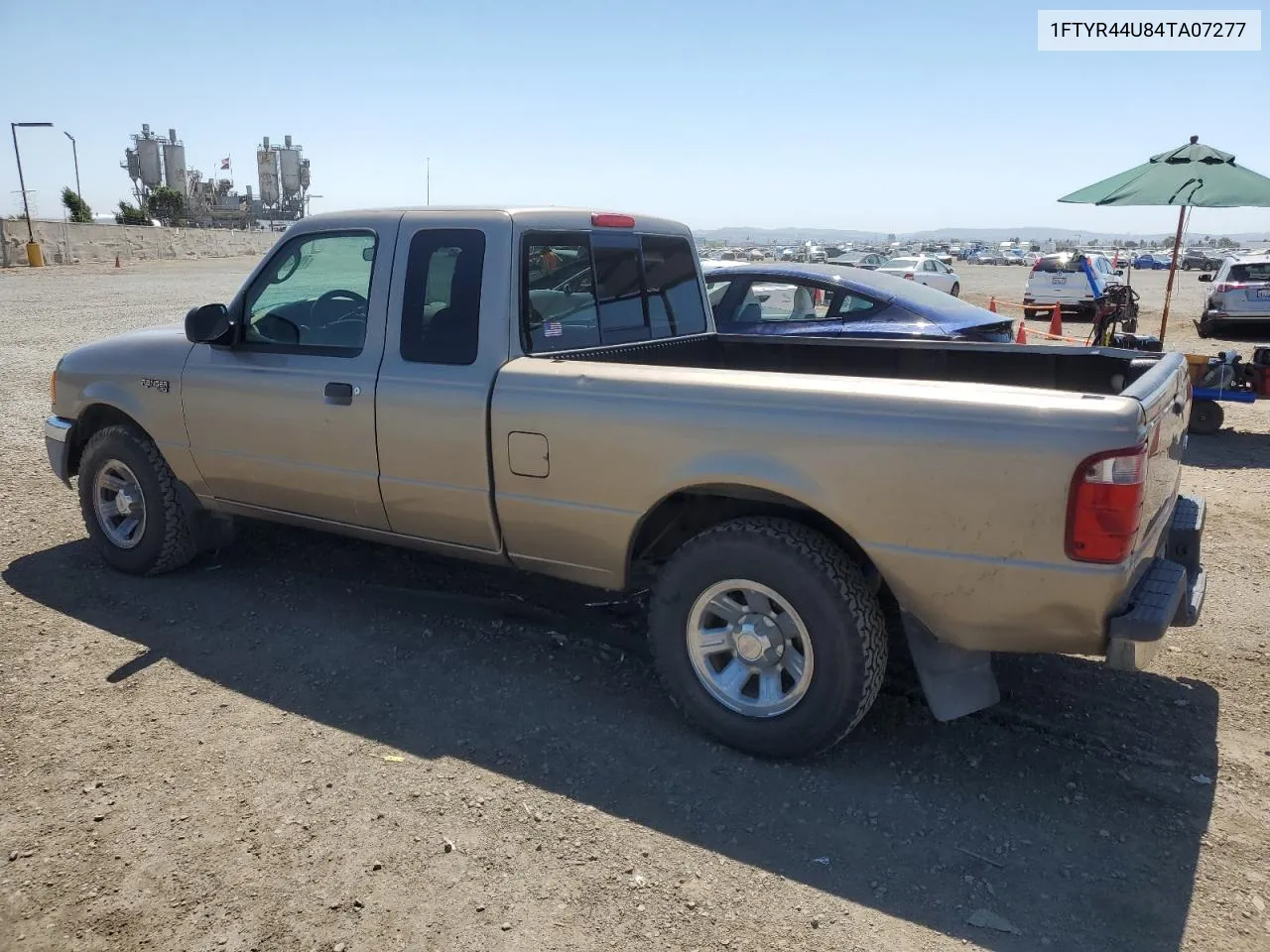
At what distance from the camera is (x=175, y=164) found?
11244 cm

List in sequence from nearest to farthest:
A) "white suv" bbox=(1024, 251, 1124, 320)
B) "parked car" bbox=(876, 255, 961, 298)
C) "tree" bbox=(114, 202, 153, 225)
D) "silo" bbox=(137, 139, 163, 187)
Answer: "white suv" bbox=(1024, 251, 1124, 320) < "parked car" bbox=(876, 255, 961, 298) < "tree" bbox=(114, 202, 153, 225) < "silo" bbox=(137, 139, 163, 187)

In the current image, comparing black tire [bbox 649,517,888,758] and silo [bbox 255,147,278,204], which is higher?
silo [bbox 255,147,278,204]

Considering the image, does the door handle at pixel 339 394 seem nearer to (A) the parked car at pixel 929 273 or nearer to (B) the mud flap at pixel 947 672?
(B) the mud flap at pixel 947 672

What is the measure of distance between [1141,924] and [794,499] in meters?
1.58

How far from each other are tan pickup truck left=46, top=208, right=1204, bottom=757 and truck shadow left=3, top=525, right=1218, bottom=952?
Answer: 0.28m

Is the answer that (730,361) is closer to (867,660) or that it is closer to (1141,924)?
(867,660)

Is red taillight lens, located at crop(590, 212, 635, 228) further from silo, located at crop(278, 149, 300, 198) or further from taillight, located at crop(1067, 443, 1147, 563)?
silo, located at crop(278, 149, 300, 198)

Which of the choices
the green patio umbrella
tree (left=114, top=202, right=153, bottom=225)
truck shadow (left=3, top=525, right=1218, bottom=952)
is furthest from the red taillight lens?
tree (left=114, top=202, right=153, bottom=225)

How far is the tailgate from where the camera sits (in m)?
3.02

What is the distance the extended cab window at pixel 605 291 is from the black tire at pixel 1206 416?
6485mm

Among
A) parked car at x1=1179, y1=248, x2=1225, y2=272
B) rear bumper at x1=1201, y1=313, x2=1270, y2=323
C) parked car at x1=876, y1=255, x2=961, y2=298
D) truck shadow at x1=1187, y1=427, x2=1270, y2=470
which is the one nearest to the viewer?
truck shadow at x1=1187, y1=427, x2=1270, y2=470

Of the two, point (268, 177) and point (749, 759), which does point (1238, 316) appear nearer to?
point (749, 759)

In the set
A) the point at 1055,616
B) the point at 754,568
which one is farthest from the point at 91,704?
the point at 1055,616

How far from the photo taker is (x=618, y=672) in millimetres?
4262
